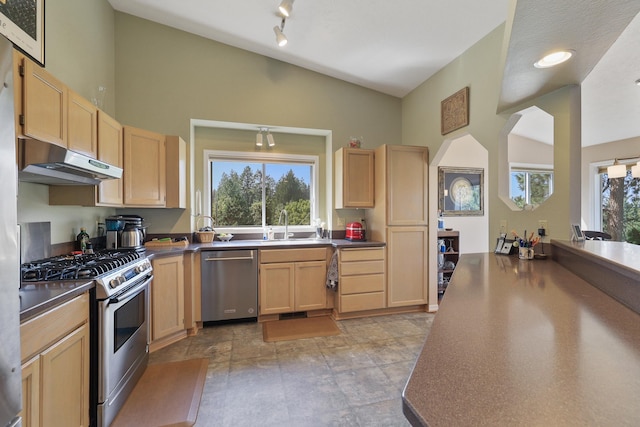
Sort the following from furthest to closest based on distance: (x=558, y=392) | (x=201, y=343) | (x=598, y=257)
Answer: (x=201, y=343) < (x=598, y=257) < (x=558, y=392)

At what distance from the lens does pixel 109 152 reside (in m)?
2.44

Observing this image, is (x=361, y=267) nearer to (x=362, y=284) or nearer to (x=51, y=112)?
(x=362, y=284)

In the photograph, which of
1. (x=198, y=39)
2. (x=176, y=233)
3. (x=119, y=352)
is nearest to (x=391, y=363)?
(x=119, y=352)

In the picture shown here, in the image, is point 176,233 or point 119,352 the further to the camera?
point 176,233

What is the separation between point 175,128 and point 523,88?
3.43 m

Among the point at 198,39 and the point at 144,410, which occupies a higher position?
the point at 198,39

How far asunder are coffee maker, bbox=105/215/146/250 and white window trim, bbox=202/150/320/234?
0.98 m

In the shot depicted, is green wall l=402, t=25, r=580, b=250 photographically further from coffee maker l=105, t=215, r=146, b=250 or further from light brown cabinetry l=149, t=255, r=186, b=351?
coffee maker l=105, t=215, r=146, b=250

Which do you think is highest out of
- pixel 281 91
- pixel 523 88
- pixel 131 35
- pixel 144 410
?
pixel 131 35

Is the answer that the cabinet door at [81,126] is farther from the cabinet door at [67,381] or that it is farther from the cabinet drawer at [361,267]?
the cabinet drawer at [361,267]

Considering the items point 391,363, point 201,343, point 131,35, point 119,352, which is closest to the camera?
point 119,352

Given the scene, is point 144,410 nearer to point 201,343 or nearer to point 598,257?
point 201,343

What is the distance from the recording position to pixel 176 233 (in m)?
3.37

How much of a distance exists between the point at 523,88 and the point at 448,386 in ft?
7.39
